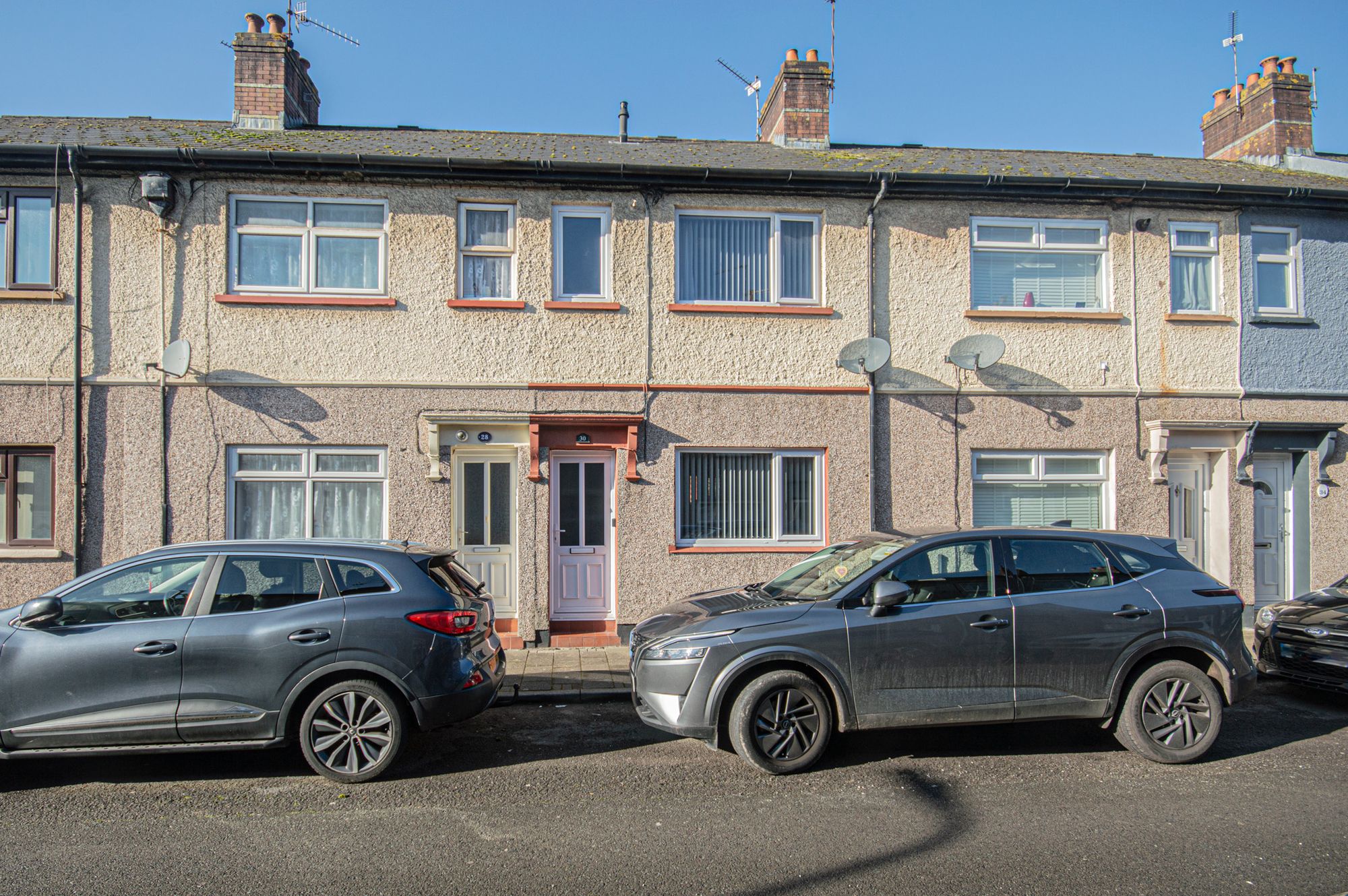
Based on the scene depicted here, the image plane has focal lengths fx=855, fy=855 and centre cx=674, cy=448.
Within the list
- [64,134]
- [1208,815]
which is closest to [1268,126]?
[1208,815]

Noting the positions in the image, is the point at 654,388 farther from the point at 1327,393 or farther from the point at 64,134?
the point at 1327,393

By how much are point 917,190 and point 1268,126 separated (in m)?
6.86

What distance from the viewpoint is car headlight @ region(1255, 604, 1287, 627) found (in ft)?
26.1

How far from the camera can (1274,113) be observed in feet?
43.3

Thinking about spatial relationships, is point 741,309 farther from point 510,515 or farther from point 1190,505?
point 1190,505

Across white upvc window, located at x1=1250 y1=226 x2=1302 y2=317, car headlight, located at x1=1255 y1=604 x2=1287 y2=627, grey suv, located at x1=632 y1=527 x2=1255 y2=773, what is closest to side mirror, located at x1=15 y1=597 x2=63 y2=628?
grey suv, located at x1=632 y1=527 x2=1255 y2=773

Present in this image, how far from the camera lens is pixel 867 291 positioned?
10633 mm

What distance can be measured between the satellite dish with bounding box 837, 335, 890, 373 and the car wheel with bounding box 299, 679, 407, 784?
259 inches

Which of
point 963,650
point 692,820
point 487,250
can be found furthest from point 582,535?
point 692,820

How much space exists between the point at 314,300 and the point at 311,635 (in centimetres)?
560

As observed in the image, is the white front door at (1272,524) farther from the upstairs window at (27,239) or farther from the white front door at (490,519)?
the upstairs window at (27,239)

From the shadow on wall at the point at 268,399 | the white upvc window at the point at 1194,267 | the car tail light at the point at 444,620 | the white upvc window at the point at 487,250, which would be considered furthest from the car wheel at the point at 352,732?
the white upvc window at the point at 1194,267

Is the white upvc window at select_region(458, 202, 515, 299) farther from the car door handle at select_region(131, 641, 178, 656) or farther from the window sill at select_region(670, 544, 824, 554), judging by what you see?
the car door handle at select_region(131, 641, 178, 656)

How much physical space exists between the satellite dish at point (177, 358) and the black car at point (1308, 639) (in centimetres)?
1131
